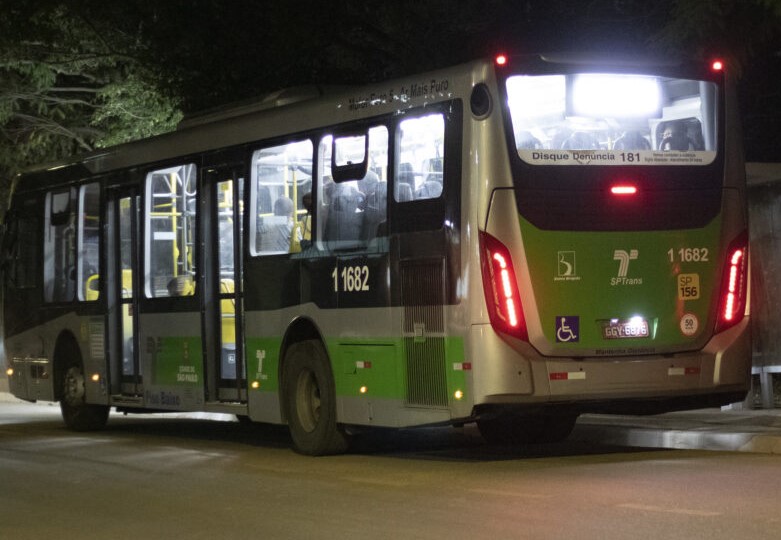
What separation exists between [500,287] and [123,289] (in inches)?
278

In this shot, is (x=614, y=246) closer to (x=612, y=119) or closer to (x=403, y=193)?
(x=612, y=119)

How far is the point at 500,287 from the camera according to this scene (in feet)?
39.4

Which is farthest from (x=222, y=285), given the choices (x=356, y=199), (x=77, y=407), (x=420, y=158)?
(x=77, y=407)

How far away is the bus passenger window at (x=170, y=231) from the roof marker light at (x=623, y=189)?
5.57 m

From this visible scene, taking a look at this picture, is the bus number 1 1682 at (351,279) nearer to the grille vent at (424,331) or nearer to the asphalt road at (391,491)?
the grille vent at (424,331)

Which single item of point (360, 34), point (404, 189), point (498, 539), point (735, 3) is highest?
point (360, 34)

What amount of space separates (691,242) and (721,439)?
6.69 feet

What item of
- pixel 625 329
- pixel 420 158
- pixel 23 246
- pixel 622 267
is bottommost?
pixel 625 329

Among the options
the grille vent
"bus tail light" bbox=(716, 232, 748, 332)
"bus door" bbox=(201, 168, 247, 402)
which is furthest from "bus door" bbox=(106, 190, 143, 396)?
"bus tail light" bbox=(716, 232, 748, 332)

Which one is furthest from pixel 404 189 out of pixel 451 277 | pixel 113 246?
pixel 113 246

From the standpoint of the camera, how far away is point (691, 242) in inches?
500

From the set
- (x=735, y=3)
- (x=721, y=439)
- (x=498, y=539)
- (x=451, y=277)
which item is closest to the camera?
(x=498, y=539)

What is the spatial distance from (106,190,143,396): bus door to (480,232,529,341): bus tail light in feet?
21.7

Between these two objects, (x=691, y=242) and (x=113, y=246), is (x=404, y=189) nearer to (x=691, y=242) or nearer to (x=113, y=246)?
(x=691, y=242)
